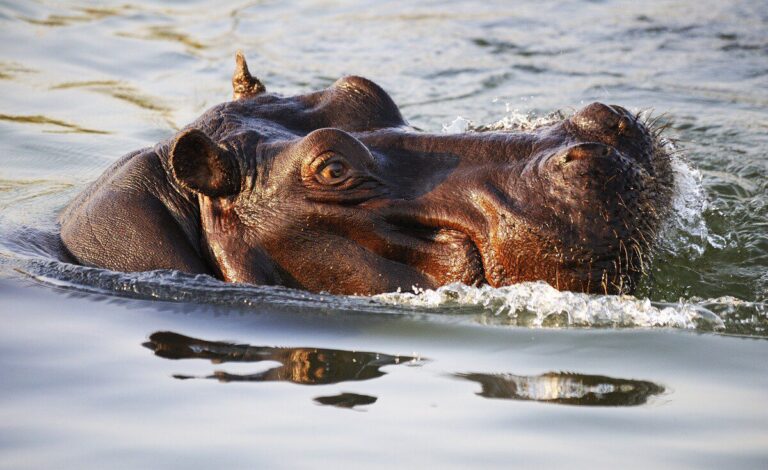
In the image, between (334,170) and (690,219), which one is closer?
(334,170)

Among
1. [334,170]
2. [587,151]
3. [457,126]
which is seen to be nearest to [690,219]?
[457,126]

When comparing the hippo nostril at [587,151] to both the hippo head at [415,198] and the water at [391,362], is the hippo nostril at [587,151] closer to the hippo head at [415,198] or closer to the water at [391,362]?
the hippo head at [415,198]

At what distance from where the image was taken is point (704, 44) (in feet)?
46.4

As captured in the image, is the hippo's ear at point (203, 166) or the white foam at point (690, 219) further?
the white foam at point (690, 219)

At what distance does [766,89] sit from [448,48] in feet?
13.0

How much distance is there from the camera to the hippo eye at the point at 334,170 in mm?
6359

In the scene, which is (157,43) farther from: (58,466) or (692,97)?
(58,466)

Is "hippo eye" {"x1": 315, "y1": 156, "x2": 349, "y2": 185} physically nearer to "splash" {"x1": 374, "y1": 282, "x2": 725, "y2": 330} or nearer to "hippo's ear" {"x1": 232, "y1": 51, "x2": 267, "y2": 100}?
"splash" {"x1": 374, "y1": 282, "x2": 725, "y2": 330}

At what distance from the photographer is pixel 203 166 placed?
260 inches

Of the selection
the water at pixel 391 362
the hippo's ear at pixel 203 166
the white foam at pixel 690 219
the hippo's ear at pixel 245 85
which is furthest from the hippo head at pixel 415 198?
the white foam at pixel 690 219

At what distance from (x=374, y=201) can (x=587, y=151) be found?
3.86ft

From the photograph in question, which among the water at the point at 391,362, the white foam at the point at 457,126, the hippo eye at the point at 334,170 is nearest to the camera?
the water at the point at 391,362

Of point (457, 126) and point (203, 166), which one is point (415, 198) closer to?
Result: point (203, 166)

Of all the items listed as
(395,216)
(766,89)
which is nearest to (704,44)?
(766,89)
